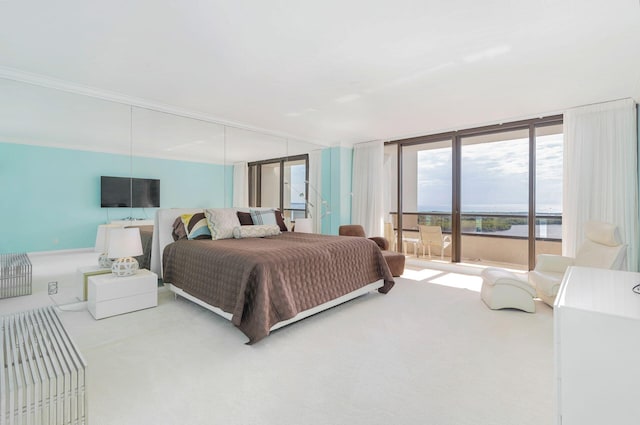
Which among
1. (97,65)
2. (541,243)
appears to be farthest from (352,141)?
(97,65)

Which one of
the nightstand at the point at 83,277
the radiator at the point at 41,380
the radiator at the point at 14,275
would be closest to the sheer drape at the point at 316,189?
the nightstand at the point at 83,277

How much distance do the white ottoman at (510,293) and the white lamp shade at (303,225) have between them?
2972 millimetres

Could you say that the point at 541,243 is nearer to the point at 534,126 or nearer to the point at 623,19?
the point at 534,126

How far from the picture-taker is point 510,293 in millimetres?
3248

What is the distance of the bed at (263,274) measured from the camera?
2523mm

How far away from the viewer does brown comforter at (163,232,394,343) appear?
251 centimetres

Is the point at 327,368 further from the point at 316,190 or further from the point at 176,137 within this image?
the point at 316,190

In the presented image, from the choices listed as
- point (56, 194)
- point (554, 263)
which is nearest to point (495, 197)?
point (554, 263)

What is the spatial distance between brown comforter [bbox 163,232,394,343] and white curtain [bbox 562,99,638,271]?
2603mm

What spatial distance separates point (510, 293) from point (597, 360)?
7.96ft

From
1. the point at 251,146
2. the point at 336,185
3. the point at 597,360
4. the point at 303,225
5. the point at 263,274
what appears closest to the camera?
the point at 597,360

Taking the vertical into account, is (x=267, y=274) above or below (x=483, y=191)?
below

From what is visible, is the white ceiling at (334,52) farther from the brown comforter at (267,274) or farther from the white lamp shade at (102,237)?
the brown comforter at (267,274)

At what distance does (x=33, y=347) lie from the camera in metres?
1.52
